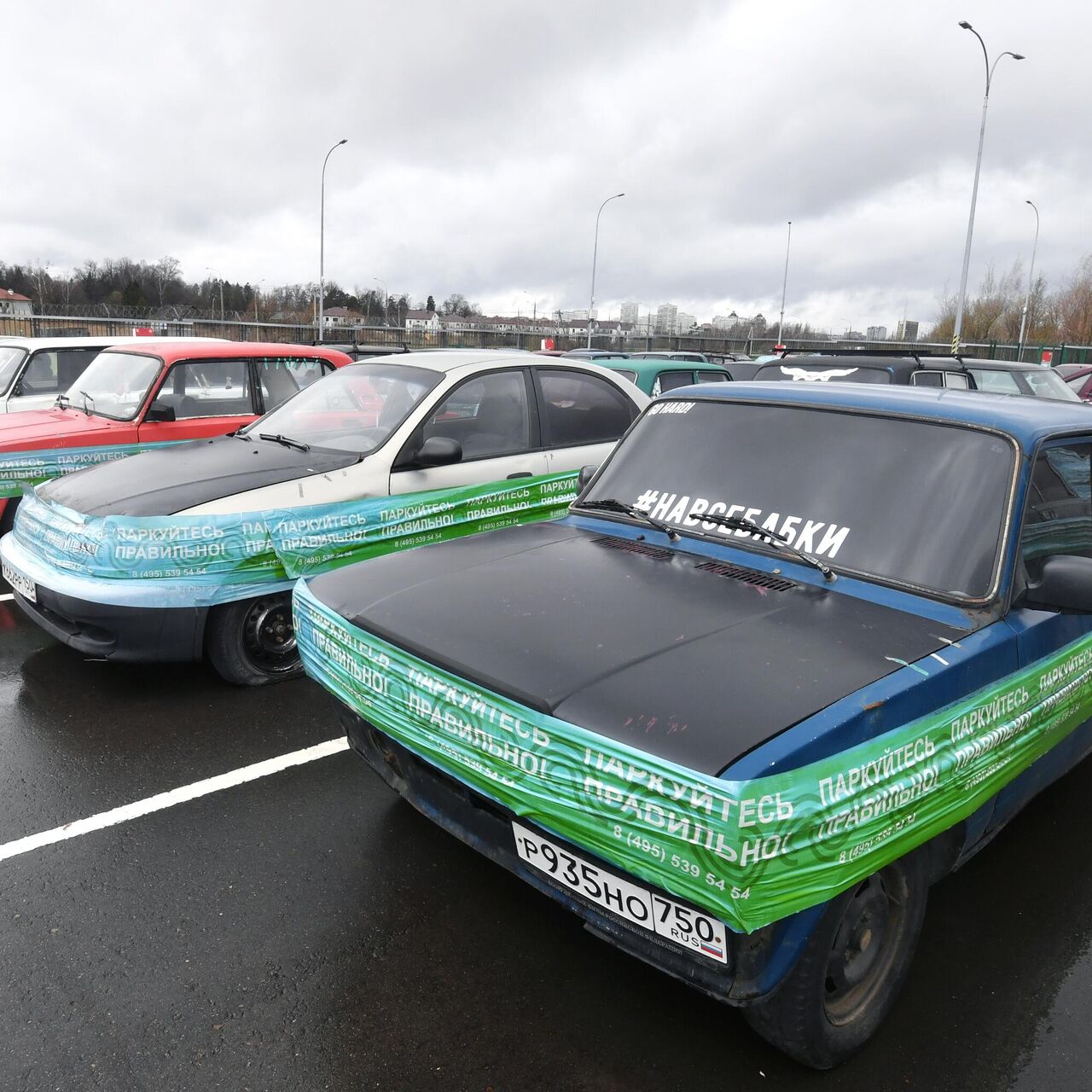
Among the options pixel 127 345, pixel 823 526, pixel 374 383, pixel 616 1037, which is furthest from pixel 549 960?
pixel 127 345

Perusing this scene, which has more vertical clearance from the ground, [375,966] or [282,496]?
[282,496]

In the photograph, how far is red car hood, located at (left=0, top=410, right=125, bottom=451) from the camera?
621 centimetres

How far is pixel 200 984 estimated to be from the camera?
8.18 ft

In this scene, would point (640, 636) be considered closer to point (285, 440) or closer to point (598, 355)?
point (285, 440)

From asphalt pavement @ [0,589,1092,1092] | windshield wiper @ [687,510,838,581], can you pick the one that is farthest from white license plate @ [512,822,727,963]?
windshield wiper @ [687,510,838,581]

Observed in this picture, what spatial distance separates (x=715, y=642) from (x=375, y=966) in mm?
1460

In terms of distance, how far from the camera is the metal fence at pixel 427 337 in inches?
1070

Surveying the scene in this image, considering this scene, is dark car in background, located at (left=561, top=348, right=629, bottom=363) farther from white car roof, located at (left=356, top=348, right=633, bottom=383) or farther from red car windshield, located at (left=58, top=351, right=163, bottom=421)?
red car windshield, located at (left=58, top=351, right=163, bottom=421)

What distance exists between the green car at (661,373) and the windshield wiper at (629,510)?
5.44 m

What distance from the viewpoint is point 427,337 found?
3850 centimetres

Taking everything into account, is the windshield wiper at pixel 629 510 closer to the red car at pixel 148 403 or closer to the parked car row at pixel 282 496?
the parked car row at pixel 282 496

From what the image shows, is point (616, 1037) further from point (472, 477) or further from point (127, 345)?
point (127, 345)

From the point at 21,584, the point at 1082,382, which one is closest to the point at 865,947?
the point at 21,584

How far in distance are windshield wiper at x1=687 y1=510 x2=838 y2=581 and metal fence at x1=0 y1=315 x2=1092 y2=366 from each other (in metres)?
24.7
